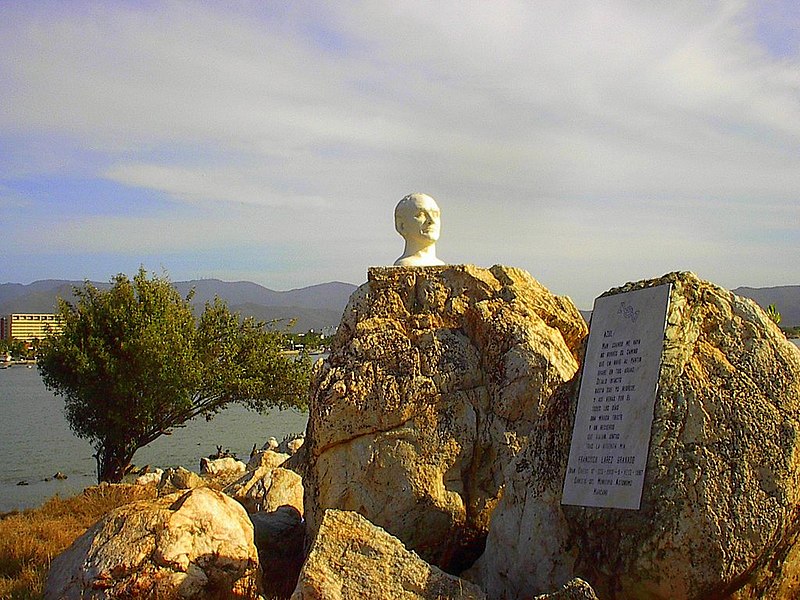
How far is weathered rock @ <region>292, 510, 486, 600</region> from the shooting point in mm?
6727

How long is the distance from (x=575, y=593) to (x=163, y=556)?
141 inches

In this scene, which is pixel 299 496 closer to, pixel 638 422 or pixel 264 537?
pixel 264 537

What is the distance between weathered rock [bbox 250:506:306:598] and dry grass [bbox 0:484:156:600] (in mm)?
2135

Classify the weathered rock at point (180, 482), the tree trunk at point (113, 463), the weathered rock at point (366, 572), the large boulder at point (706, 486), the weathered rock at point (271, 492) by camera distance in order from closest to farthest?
1. the large boulder at point (706, 486)
2. the weathered rock at point (366, 572)
3. the weathered rock at point (271, 492)
4. the weathered rock at point (180, 482)
5. the tree trunk at point (113, 463)

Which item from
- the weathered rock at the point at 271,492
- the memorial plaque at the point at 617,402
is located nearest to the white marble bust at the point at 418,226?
the weathered rock at the point at 271,492

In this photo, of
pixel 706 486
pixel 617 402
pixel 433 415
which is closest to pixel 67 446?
pixel 433 415

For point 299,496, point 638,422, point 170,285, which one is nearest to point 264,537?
point 299,496

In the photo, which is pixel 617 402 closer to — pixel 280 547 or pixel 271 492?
pixel 280 547

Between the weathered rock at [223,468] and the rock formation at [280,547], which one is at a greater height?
the rock formation at [280,547]

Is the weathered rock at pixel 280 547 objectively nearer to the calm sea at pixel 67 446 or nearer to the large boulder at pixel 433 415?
the large boulder at pixel 433 415

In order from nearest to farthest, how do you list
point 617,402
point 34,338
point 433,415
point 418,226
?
point 617,402, point 433,415, point 418,226, point 34,338

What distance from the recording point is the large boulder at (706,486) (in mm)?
6363

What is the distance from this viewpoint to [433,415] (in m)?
9.05

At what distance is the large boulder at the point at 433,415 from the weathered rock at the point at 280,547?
1.95 feet
